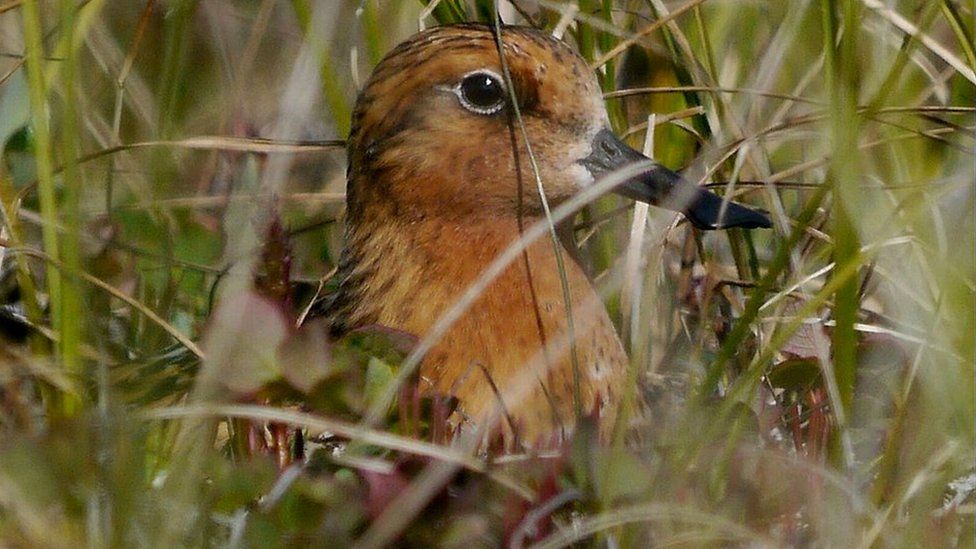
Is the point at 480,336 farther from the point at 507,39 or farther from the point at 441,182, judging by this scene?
the point at 507,39

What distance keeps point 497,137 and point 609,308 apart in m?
0.51

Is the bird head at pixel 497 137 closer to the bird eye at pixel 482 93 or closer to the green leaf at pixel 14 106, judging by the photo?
the bird eye at pixel 482 93

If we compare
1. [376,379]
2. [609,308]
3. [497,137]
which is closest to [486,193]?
[497,137]

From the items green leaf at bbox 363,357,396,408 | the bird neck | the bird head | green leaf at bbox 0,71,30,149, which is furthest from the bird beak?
green leaf at bbox 0,71,30,149

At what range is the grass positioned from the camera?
7.35ft

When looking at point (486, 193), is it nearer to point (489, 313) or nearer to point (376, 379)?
point (489, 313)

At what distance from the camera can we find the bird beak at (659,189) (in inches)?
121

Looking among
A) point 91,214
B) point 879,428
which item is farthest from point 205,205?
point 879,428

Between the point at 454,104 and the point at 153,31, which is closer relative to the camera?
the point at 454,104

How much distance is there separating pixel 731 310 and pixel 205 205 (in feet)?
3.71

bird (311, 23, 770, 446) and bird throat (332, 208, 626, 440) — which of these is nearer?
bird throat (332, 208, 626, 440)

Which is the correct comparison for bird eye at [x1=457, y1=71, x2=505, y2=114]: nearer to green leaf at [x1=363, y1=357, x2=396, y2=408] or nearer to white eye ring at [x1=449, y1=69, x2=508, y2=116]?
white eye ring at [x1=449, y1=69, x2=508, y2=116]

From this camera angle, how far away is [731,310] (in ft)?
11.1

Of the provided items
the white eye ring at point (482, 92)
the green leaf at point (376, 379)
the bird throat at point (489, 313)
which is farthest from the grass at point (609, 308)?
the white eye ring at point (482, 92)
